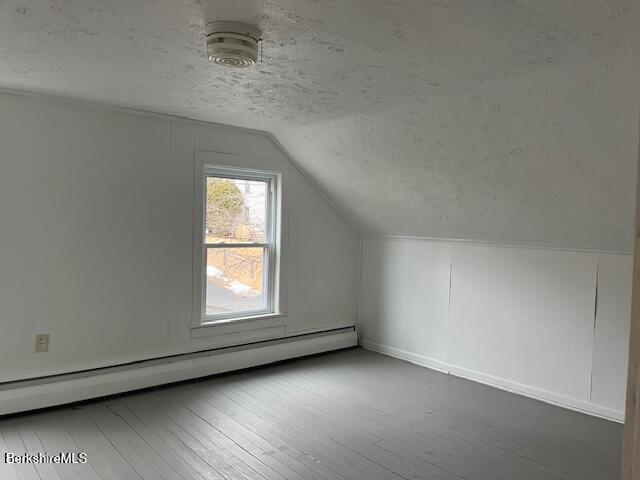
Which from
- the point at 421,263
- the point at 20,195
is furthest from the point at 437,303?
the point at 20,195

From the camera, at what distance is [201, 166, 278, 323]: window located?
4273 mm

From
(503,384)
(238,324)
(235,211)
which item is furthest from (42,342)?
(503,384)

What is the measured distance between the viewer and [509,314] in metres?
4.08

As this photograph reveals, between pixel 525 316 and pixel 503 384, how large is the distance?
2.01ft

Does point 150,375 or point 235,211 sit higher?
point 235,211

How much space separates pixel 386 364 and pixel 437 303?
775mm

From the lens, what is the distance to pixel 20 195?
327cm

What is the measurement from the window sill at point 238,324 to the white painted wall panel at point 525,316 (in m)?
1.65

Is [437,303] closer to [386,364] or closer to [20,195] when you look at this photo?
[386,364]

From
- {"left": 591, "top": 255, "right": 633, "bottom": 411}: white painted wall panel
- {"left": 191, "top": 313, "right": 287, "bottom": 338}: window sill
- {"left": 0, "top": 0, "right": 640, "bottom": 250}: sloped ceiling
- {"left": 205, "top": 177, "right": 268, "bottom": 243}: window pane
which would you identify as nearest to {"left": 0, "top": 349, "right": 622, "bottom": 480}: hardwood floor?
{"left": 591, "top": 255, "right": 633, "bottom": 411}: white painted wall panel

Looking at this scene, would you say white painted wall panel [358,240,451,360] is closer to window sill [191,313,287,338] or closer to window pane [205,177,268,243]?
window sill [191,313,287,338]

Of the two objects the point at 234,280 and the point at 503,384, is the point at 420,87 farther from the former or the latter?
the point at 503,384

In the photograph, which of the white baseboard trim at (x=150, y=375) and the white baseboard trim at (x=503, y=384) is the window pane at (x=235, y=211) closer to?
the white baseboard trim at (x=150, y=375)

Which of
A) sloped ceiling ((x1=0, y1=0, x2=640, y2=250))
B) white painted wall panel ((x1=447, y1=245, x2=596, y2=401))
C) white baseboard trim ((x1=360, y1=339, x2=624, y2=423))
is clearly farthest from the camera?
white painted wall panel ((x1=447, y1=245, x2=596, y2=401))
